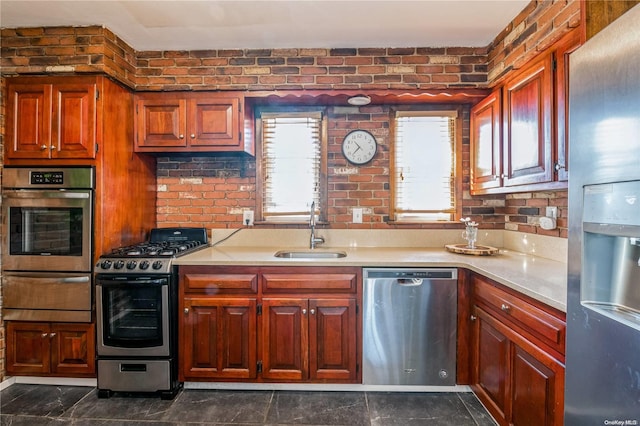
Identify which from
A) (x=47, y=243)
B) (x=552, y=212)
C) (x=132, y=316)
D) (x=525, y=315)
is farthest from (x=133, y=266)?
(x=552, y=212)

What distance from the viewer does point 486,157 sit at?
2.44 m

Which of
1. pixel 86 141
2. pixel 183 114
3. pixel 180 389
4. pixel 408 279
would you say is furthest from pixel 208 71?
pixel 180 389

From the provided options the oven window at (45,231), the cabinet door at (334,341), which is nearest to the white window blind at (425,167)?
the cabinet door at (334,341)

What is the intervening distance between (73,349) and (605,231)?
2981mm

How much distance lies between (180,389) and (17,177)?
6.04 feet

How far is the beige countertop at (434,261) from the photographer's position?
5.23ft

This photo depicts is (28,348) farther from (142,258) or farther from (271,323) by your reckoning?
(271,323)

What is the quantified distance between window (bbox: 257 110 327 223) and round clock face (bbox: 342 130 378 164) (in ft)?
0.71

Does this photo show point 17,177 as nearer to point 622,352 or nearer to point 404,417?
point 404,417

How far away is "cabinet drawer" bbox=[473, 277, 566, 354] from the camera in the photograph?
1.30m

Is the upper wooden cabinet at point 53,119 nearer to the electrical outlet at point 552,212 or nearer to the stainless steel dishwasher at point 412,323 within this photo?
the stainless steel dishwasher at point 412,323

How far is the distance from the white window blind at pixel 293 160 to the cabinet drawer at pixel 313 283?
778mm

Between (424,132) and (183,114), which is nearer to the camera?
(183,114)

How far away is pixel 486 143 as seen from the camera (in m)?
2.44
